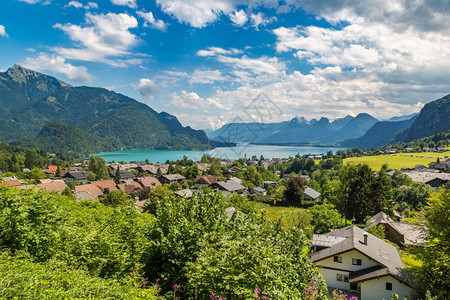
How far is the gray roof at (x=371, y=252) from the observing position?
1662cm

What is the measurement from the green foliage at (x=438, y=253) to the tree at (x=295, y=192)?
34.3 m

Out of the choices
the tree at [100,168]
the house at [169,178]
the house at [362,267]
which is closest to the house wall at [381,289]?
the house at [362,267]

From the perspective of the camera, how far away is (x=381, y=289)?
53.5ft

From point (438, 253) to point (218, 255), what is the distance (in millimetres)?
15227

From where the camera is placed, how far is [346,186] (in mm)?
Result: 37219

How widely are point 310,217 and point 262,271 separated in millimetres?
29065

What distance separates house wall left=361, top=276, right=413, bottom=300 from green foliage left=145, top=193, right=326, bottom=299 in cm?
1224

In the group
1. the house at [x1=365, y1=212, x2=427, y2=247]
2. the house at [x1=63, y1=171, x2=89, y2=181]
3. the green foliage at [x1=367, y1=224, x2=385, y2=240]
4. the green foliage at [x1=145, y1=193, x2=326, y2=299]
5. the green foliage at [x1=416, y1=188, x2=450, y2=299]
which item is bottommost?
the house at [x1=63, y1=171, x2=89, y2=181]

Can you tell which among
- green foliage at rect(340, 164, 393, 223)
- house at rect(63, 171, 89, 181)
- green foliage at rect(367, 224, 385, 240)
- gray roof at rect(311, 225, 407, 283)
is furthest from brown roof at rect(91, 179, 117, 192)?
green foliage at rect(367, 224, 385, 240)

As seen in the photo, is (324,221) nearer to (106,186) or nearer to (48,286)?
(48,286)

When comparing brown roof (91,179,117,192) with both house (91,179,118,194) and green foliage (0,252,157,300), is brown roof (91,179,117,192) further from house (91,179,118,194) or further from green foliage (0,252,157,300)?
green foliage (0,252,157,300)

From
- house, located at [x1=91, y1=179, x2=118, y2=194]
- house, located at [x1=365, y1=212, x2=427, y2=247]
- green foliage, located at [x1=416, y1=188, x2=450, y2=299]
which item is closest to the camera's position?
green foliage, located at [x1=416, y1=188, x2=450, y2=299]

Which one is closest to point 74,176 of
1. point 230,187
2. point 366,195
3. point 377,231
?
point 230,187

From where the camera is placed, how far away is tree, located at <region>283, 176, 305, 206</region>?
49750 millimetres
